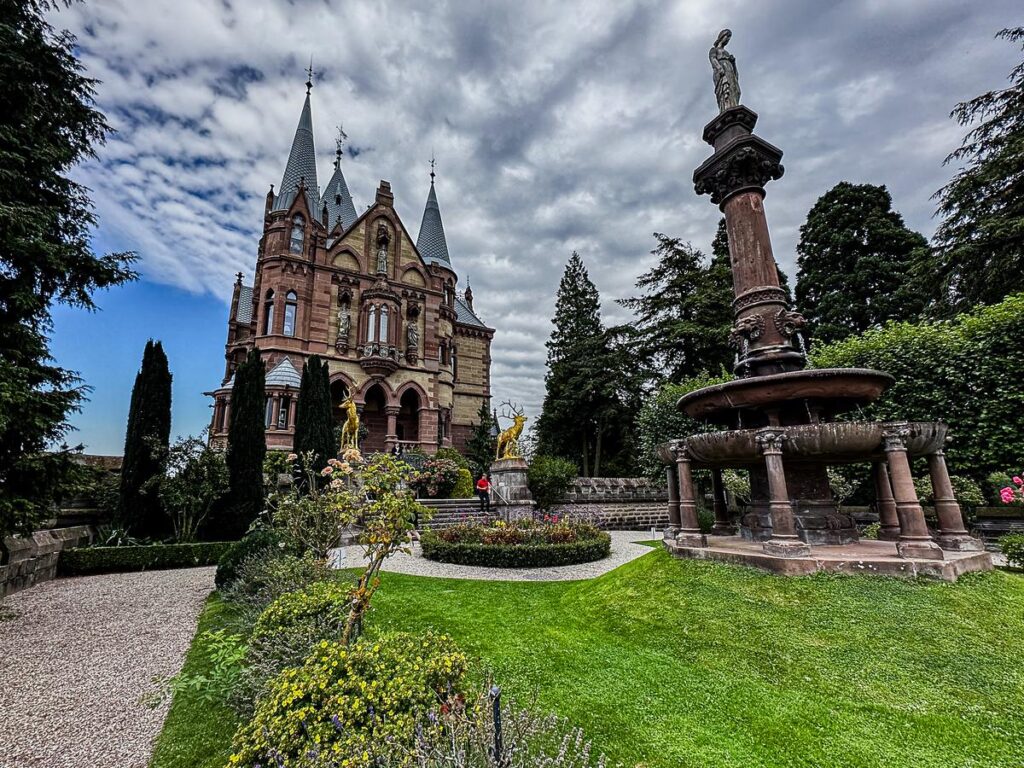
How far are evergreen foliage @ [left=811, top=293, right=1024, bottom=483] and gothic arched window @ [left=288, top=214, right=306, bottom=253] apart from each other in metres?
28.4

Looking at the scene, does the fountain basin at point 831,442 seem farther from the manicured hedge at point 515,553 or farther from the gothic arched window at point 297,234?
the gothic arched window at point 297,234

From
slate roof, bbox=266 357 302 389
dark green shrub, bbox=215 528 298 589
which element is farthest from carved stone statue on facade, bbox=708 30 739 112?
slate roof, bbox=266 357 302 389

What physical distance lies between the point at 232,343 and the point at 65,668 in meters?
30.7

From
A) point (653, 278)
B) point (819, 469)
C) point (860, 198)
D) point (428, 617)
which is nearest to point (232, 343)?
point (653, 278)

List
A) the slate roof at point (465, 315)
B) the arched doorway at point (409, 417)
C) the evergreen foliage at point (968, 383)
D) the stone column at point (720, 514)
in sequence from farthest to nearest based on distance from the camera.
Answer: the slate roof at point (465, 315) → the arched doorway at point (409, 417) → the evergreen foliage at point (968, 383) → the stone column at point (720, 514)

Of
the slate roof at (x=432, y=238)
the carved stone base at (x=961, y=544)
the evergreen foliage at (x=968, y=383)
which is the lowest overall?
the carved stone base at (x=961, y=544)

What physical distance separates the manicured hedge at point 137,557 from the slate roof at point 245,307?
81.2ft

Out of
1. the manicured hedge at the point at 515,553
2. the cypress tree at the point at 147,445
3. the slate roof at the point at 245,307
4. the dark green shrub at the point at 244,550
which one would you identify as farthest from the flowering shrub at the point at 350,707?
the slate roof at the point at 245,307

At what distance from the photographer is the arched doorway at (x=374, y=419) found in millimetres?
27053

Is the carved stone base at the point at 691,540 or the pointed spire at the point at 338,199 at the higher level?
the pointed spire at the point at 338,199

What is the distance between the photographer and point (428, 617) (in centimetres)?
594

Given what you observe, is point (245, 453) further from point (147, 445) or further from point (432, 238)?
point (432, 238)

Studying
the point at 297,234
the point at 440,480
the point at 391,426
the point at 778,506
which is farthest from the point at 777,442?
the point at 297,234

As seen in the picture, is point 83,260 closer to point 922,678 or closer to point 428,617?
point 428,617
